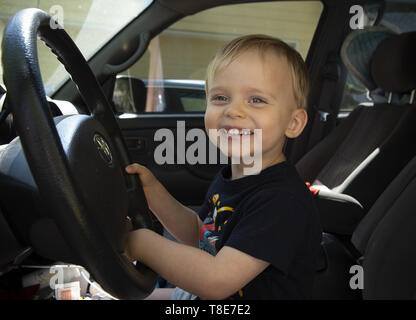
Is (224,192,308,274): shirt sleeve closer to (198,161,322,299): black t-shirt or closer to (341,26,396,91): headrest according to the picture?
(198,161,322,299): black t-shirt

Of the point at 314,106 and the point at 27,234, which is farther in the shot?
the point at 314,106

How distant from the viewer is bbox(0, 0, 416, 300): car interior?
65 centimetres

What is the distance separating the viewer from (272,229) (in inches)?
32.4

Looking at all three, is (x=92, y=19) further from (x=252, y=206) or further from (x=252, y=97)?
(x=252, y=206)

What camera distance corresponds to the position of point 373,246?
45.7 inches

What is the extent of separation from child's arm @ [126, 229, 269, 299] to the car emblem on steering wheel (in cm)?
15

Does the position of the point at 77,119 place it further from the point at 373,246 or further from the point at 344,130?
the point at 344,130

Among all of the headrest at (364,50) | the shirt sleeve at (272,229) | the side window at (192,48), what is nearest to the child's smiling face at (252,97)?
the shirt sleeve at (272,229)

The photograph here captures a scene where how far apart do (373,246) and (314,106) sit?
1.21m

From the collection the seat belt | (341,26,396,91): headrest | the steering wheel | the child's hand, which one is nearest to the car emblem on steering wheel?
the steering wheel

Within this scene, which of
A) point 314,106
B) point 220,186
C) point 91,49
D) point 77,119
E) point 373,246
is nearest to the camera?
point 77,119

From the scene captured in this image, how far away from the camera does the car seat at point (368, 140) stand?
1.52 meters

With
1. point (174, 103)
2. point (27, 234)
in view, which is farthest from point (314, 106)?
point (27, 234)

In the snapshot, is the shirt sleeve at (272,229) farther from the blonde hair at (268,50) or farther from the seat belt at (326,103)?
the seat belt at (326,103)
